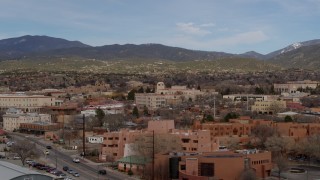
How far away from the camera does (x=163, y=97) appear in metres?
77.4

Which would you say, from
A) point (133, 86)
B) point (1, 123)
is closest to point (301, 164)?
point (1, 123)

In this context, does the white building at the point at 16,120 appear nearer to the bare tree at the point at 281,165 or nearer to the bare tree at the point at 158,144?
the bare tree at the point at 158,144

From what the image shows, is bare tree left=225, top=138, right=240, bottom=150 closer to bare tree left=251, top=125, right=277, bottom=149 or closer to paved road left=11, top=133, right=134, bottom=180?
bare tree left=251, top=125, right=277, bottom=149

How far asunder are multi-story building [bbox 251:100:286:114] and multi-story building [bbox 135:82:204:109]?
1256 centimetres

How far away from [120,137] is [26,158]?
19.3 feet

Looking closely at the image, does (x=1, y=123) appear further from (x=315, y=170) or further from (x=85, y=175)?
(x=315, y=170)

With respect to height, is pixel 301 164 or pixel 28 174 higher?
pixel 28 174

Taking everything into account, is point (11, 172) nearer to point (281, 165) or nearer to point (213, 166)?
point (213, 166)

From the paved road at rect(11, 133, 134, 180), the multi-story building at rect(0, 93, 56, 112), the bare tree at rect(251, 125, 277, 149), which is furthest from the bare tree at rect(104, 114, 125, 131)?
the multi-story building at rect(0, 93, 56, 112)

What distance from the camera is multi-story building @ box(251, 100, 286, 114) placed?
6494cm

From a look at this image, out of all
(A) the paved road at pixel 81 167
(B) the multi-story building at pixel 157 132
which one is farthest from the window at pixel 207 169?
(B) the multi-story building at pixel 157 132

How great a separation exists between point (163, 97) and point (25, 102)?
17.1 meters

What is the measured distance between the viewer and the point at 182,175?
1194 inches

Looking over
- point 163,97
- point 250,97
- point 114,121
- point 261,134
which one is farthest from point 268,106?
Result: point 261,134
